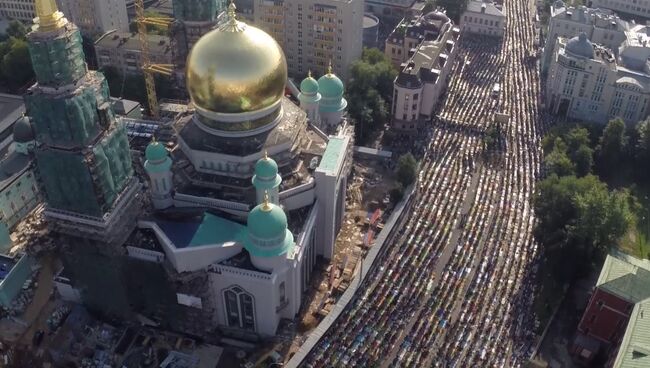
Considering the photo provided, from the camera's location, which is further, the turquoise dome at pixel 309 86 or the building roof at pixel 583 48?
the building roof at pixel 583 48

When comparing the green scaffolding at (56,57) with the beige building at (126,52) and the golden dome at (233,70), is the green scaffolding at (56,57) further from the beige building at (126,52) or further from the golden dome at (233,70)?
the beige building at (126,52)

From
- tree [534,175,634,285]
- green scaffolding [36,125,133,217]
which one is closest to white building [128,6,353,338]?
green scaffolding [36,125,133,217]

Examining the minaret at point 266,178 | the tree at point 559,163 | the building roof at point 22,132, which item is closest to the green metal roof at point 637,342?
the tree at point 559,163

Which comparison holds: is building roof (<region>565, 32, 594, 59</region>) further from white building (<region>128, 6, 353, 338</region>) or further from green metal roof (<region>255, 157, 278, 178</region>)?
green metal roof (<region>255, 157, 278, 178</region>)

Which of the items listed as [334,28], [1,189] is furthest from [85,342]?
[334,28]

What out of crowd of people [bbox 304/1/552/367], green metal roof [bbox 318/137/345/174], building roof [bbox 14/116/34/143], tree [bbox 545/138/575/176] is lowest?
crowd of people [bbox 304/1/552/367]

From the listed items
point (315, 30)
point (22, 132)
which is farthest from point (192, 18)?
point (315, 30)
